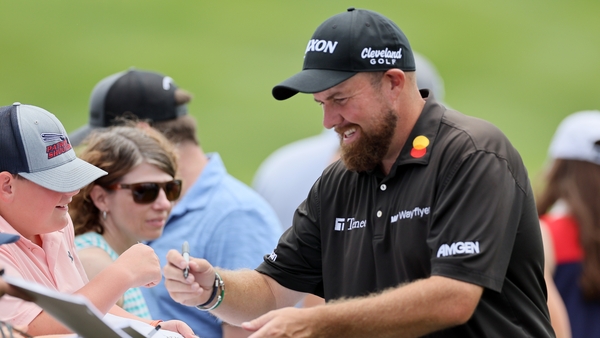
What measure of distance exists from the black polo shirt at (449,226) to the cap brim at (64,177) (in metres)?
0.96

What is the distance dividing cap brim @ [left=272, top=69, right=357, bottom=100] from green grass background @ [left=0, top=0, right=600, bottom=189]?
10.9 meters

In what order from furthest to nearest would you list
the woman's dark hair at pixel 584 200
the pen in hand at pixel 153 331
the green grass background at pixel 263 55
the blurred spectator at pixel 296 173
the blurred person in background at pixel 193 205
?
1. the green grass background at pixel 263 55
2. the blurred spectator at pixel 296 173
3. the woman's dark hair at pixel 584 200
4. the blurred person in background at pixel 193 205
5. the pen in hand at pixel 153 331

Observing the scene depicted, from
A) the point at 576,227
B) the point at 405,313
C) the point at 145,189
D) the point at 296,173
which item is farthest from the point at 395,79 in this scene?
the point at 296,173

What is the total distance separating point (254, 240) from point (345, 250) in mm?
1006

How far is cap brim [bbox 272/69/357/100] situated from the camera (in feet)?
10.4

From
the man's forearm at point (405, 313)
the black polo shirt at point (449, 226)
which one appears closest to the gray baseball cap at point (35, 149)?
the man's forearm at point (405, 313)

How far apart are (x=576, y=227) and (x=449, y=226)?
7.09 feet

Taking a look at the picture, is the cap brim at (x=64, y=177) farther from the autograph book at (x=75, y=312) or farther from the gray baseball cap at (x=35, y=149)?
the autograph book at (x=75, y=312)

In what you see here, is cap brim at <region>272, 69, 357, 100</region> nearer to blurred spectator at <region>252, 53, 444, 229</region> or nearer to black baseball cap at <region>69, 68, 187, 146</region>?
black baseball cap at <region>69, 68, 187, 146</region>

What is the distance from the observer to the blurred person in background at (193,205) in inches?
165

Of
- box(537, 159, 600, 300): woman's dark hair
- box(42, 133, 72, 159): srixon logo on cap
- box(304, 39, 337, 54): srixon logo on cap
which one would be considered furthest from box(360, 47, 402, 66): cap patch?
box(537, 159, 600, 300): woman's dark hair

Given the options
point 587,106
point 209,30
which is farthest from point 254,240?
point 209,30

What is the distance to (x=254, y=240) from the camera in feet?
13.9

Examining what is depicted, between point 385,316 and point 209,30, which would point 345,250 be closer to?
point 385,316
